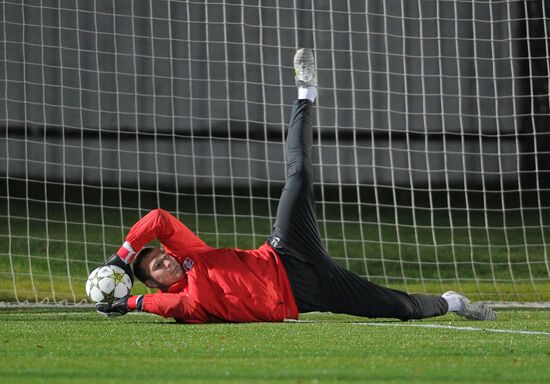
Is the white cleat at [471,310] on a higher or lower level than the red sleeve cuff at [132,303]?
lower

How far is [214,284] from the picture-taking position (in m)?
5.94

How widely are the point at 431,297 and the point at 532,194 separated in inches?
365

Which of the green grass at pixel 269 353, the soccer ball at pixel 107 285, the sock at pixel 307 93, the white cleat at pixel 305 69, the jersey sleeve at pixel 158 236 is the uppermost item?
the white cleat at pixel 305 69

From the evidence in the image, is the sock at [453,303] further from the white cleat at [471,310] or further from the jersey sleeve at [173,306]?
the jersey sleeve at [173,306]

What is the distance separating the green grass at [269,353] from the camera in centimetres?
391

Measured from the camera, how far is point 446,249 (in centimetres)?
1195

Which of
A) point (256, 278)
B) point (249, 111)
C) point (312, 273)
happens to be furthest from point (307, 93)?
point (249, 111)

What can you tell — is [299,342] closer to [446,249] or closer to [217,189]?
[446,249]

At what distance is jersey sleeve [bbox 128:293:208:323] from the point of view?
19.2ft

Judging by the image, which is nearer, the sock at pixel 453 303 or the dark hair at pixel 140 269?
the dark hair at pixel 140 269

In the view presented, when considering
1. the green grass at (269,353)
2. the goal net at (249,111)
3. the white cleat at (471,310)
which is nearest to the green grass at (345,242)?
the goal net at (249,111)

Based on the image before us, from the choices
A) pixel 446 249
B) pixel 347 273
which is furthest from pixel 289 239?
pixel 446 249

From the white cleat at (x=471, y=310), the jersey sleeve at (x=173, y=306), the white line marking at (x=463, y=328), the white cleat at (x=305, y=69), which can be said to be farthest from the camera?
the white cleat at (x=305, y=69)

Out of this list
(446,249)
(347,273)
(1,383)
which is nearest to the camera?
(1,383)
